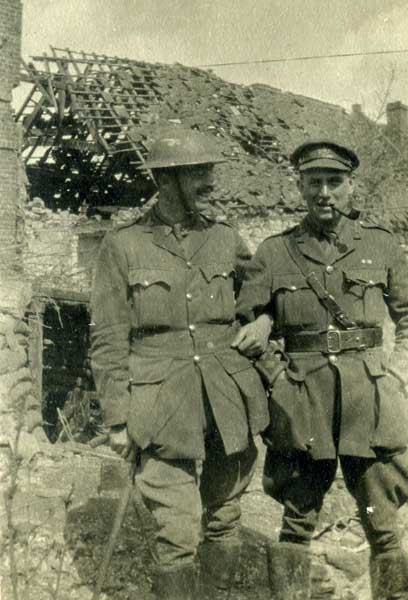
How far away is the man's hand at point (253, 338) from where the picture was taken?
3.62 m

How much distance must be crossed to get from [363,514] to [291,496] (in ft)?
1.11

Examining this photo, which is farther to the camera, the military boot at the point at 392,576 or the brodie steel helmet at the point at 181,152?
the brodie steel helmet at the point at 181,152

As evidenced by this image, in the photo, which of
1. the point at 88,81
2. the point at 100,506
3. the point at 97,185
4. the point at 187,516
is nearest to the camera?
the point at 187,516

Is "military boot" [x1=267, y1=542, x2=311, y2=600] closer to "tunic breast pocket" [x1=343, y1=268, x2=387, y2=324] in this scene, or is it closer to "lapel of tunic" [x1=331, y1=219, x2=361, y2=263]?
"tunic breast pocket" [x1=343, y1=268, x2=387, y2=324]

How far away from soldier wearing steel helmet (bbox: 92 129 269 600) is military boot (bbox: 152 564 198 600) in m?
0.05

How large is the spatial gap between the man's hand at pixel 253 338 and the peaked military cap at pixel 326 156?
0.77 metres

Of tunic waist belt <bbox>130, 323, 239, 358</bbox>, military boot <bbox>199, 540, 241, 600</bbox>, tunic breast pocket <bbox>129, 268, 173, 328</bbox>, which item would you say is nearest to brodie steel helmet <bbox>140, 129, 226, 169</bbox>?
tunic breast pocket <bbox>129, 268, 173, 328</bbox>

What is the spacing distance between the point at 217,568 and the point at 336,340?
4.00 feet

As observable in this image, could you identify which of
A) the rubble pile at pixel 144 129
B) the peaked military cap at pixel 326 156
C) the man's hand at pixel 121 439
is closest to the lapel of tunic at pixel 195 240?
the peaked military cap at pixel 326 156

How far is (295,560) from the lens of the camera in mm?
3566

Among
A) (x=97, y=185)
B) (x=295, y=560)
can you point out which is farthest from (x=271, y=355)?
(x=97, y=185)

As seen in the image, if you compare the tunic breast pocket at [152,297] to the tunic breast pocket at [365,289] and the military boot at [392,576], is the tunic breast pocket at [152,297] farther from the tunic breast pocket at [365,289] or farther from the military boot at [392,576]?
the military boot at [392,576]

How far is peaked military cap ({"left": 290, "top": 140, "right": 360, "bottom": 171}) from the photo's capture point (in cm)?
362

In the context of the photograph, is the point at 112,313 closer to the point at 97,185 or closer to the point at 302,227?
the point at 302,227
